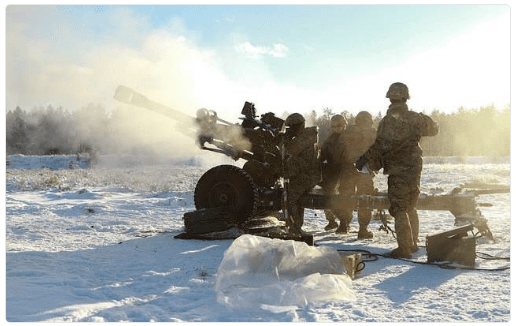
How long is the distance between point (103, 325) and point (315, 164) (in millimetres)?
5385

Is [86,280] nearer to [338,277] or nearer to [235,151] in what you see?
[338,277]

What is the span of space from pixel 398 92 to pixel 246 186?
3024 mm

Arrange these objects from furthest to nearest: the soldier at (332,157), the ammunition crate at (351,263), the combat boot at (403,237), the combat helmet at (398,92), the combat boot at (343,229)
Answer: the soldier at (332,157)
the combat boot at (343,229)
the combat helmet at (398,92)
the combat boot at (403,237)
the ammunition crate at (351,263)

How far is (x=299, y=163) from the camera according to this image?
839cm

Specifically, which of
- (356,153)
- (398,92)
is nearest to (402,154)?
(398,92)

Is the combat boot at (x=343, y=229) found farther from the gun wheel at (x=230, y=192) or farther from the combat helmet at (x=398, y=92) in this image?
the combat helmet at (x=398, y=92)

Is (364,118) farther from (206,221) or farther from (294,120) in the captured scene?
(206,221)

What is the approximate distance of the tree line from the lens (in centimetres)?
1462

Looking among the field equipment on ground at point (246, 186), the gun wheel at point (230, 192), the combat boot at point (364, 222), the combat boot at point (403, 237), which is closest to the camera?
the combat boot at point (403, 237)

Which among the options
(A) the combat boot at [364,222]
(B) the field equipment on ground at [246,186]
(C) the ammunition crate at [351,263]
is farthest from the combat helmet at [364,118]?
(C) the ammunition crate at [351,263]

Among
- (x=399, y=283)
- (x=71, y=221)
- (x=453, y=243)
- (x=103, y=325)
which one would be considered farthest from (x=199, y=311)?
(x=71, y=221)

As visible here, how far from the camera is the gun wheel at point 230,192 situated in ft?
26.6

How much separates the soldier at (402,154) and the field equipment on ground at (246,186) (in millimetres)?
1060

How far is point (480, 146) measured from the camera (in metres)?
55.0
